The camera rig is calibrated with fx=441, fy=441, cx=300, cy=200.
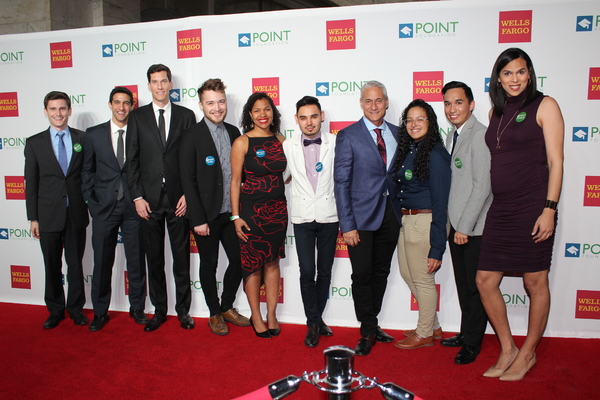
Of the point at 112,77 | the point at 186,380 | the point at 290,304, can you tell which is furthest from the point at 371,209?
the point at 112,77

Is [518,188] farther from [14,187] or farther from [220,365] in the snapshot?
[14,187]

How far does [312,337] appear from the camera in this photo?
3.21 m

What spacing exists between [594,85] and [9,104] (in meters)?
5.04

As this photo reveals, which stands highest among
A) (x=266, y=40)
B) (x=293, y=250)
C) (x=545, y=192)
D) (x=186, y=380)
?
(x=266, y=40)

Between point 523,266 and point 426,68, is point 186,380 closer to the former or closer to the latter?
point 523,266

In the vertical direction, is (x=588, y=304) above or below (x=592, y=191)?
below

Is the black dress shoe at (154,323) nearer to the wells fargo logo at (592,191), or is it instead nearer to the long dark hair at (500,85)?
the long dark hair at (500,85)

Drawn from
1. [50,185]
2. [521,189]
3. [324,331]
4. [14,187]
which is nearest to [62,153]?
[50,185]

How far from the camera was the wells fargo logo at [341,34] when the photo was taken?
139 inches

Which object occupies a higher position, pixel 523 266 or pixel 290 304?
pixel 523 266

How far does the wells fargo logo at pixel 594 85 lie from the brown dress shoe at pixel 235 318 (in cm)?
315

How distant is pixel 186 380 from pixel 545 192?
7.79 feet

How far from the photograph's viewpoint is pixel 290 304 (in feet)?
12.4

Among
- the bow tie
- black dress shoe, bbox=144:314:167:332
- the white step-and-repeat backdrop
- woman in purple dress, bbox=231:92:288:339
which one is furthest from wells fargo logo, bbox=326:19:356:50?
black dress shoe, bbox=144:314:167:332
